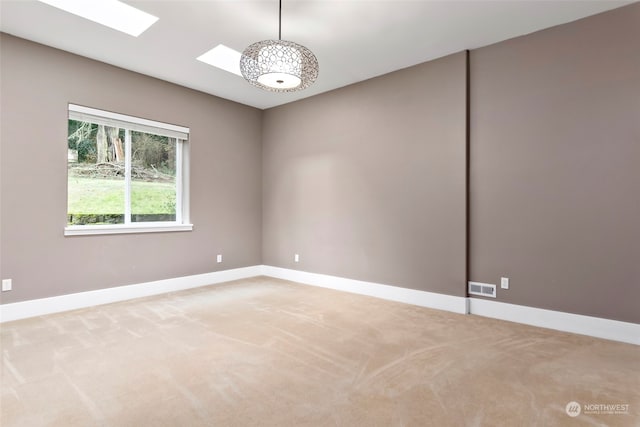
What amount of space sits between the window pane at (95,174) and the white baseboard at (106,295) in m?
0.84

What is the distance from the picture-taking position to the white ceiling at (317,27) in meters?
2.80

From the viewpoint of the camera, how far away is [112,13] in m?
3.02

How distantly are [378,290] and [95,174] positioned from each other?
3731mm

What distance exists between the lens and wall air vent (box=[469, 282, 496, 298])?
3443 mm

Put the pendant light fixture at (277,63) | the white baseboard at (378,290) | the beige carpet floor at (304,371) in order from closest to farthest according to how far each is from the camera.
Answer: the beige carpet floor at (304,371)
the pendant light fixture at (277,63)
the white baseboard at (378,290)

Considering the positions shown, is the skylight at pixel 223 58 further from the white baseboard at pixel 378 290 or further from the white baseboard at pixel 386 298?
the white baseboard at pixel 378 290

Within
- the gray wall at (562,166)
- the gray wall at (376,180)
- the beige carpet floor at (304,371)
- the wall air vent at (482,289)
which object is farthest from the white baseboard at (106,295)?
the gray wall at (562,166)

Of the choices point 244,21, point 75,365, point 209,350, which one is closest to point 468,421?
point 209,350

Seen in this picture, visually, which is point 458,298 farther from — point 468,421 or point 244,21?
point 244,21

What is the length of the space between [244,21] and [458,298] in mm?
3511
